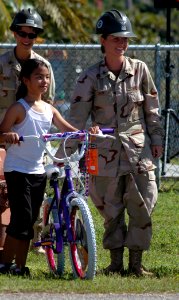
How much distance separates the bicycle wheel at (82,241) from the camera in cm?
702

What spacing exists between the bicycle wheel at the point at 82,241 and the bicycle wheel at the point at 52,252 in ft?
0.78

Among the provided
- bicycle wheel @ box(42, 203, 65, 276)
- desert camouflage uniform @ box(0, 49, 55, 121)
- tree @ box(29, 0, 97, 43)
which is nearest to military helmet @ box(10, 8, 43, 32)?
desert camouflage uniform @ box(0, 49, 55, 121)

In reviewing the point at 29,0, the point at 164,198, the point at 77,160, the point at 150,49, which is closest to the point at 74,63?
the point at 150,49

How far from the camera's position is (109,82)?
25.4 ft

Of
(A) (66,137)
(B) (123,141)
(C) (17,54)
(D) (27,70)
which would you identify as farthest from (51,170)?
(C) (17,54)

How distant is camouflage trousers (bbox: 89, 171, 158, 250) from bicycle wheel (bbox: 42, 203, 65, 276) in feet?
1.48

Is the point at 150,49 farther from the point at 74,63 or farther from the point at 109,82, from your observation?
the point at 109,82

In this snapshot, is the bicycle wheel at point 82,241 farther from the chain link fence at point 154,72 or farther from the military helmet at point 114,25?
the chain link fence at point 154,72

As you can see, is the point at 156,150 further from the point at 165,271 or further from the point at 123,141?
the point at 165,271

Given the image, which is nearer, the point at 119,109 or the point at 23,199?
the point at 23,199

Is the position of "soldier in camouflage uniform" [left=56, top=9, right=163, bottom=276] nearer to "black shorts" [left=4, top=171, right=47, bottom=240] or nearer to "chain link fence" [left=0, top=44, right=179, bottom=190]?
"black shorts" [left=4, top=171, right=47, bottom=240]

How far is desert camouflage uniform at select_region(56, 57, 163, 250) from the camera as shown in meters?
7.73

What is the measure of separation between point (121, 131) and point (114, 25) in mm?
800

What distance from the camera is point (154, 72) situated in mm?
12227
